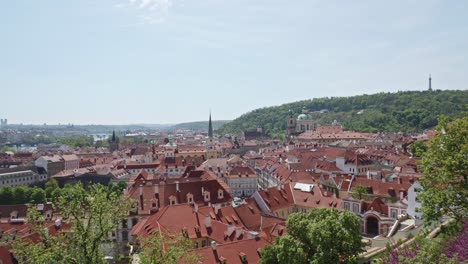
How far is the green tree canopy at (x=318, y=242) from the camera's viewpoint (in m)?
24.4

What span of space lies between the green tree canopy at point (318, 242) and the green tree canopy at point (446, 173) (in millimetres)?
5637

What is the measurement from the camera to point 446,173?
20.4 metres

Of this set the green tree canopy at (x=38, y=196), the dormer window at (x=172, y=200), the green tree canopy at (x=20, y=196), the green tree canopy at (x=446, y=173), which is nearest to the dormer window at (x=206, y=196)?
the dormer window at (x=172, y=200)

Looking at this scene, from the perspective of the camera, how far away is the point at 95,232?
1905 cm

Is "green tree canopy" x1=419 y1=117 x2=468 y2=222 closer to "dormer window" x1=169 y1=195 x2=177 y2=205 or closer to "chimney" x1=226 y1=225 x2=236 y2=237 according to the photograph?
"chimney" x1=226 y1=225 x2=236 y2=237

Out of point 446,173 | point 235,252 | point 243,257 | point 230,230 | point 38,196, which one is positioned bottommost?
point 38,196

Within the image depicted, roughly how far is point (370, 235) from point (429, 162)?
26.8 m

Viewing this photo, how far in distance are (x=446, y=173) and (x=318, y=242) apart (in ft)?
27.0

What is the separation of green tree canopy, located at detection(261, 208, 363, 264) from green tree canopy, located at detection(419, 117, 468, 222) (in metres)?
5.64

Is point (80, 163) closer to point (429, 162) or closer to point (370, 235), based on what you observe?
point (370, 235)

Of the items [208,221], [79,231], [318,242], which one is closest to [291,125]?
[208,221]

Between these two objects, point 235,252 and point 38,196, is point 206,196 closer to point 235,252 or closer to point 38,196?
point 235,252

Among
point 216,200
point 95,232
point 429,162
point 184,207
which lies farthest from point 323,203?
point 95,232

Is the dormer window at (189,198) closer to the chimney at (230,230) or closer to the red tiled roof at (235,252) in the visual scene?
the chimney at (230,230)
